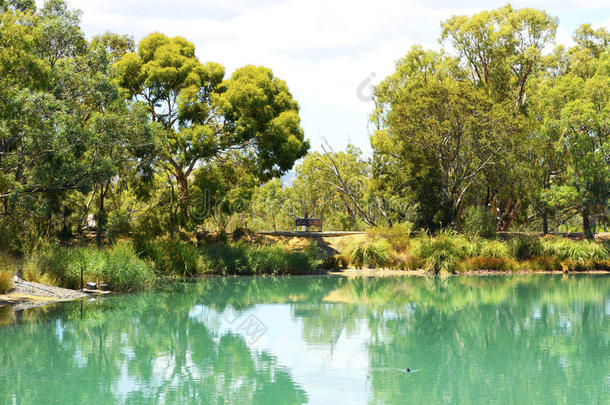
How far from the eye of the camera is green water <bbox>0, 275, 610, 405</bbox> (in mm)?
10938

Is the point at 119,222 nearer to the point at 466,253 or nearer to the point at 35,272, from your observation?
the point at 35,272

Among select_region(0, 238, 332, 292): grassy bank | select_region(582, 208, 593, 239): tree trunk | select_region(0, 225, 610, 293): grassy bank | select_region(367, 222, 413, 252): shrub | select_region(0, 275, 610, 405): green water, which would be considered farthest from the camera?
select_region(582, 208, 593, 239): tree trunk

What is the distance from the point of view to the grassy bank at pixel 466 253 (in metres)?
34.0

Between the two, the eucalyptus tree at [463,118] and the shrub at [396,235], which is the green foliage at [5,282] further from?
the eucalyptus tree at [463,118]

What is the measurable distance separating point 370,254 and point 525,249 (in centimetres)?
839

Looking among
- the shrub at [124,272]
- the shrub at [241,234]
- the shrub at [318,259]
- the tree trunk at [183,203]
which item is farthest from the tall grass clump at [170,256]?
the shrub at [318,259]

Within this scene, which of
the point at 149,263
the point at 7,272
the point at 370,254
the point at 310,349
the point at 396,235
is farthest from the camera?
the point at 396,235

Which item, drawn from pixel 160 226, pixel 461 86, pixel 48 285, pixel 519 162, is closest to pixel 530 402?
pixel 48 285

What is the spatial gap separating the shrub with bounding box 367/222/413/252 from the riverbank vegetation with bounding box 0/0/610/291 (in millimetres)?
111

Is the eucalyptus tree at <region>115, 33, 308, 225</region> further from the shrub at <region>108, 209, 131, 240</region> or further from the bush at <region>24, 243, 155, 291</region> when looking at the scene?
the bush at <region>24, 243, 155, 291</region>

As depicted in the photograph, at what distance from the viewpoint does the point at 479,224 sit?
37.6 m

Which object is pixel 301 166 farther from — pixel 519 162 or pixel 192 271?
pixel 192 271

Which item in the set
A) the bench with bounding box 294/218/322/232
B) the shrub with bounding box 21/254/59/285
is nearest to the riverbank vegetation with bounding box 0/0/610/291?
the shrub with bounding box 21/254/59/285

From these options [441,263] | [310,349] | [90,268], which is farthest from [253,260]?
[310,349]
